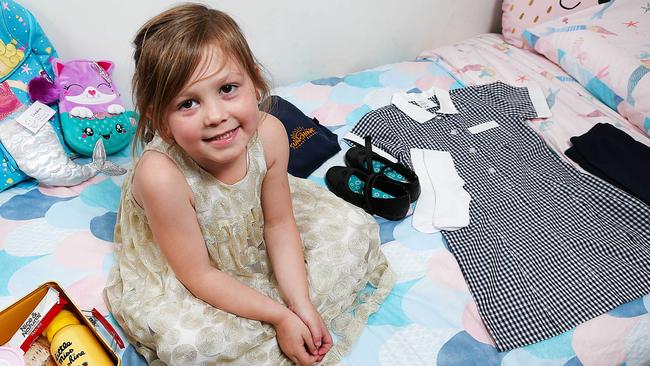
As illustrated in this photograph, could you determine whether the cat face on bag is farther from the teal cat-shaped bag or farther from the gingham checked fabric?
the gingham checked fabric

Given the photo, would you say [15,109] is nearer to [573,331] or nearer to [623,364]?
[573,331]

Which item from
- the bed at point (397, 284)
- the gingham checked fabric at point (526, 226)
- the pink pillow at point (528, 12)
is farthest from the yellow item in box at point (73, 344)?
the pink pillow at point (528, 12)

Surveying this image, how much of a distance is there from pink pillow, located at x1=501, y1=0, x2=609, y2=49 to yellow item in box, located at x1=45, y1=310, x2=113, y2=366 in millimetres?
1829

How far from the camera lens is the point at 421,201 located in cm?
133

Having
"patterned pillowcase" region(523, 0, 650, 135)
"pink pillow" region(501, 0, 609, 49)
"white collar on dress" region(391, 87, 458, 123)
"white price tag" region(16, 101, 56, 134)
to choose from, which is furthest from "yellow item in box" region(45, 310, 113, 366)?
"pink pillow" region(501, 0, 609, 49)

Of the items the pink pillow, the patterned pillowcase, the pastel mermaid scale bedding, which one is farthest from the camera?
the pink pillow

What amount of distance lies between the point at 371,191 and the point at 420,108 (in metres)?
0.48

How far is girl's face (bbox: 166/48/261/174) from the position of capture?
0.76 metres

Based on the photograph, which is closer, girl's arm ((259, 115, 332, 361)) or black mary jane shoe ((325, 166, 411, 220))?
girl's arm ((259, 115, 332, 361))

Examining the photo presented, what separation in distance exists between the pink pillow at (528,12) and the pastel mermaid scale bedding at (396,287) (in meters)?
1.13

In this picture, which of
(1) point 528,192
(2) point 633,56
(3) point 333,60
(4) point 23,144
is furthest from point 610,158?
(4) point 23,144

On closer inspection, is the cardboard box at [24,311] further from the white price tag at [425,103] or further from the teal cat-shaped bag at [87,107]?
the white price tag at [425,103]

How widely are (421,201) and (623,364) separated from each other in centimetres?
58

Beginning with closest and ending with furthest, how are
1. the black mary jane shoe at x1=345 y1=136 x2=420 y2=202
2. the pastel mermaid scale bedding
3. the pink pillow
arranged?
the pastel mermaid scale bedding, the black mary jane shoe at x1=345 y1=136 x2=420 y2=202, the pink pillow
